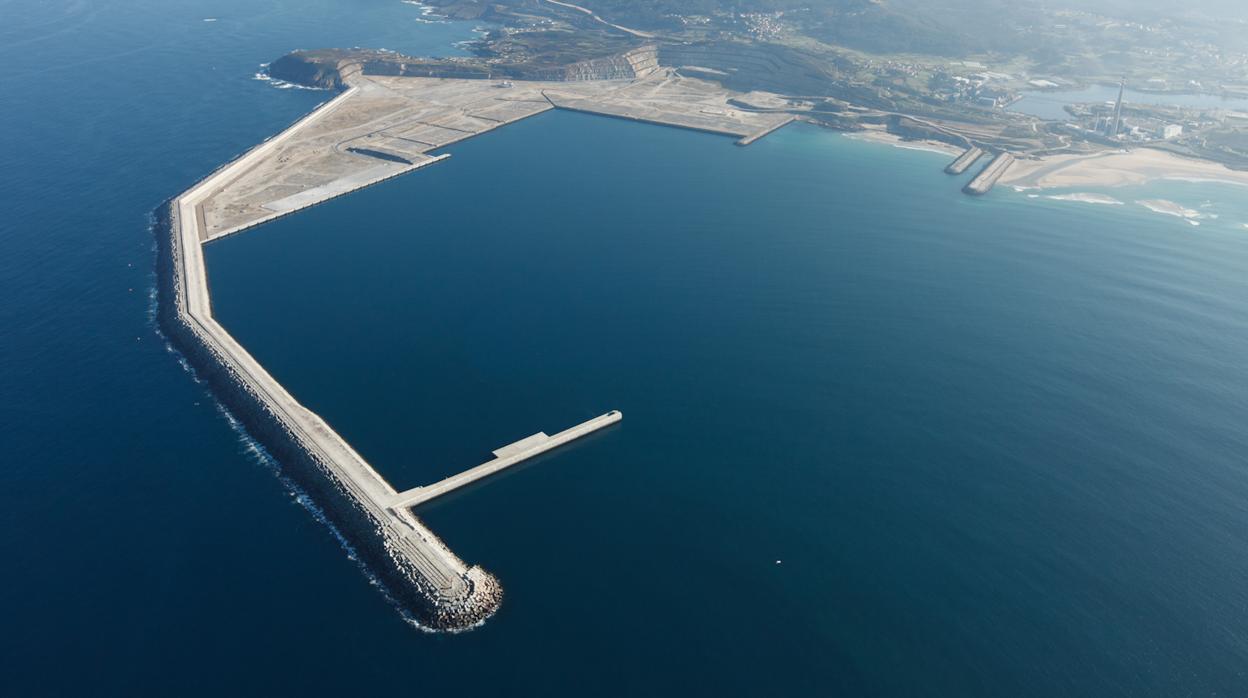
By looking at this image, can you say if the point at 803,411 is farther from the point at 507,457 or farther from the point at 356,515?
the point at 356,515

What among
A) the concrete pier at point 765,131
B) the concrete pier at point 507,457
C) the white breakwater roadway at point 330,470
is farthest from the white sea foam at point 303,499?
the concrete pier at point 765,131

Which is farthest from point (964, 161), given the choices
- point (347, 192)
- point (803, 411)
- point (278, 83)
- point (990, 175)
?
point (278, 83)

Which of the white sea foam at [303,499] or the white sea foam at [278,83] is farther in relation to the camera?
the white sea foam at [278,83]

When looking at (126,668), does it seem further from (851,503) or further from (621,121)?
(621,121)

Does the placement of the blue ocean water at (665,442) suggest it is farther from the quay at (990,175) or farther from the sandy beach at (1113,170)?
the sandy beach at (1113,170)

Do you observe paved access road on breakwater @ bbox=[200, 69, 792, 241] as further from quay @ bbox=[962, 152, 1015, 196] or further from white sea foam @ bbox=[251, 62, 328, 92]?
quay @ bbox=[962, 152, 1015, 196]

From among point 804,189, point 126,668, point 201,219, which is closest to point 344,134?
point 201,219
